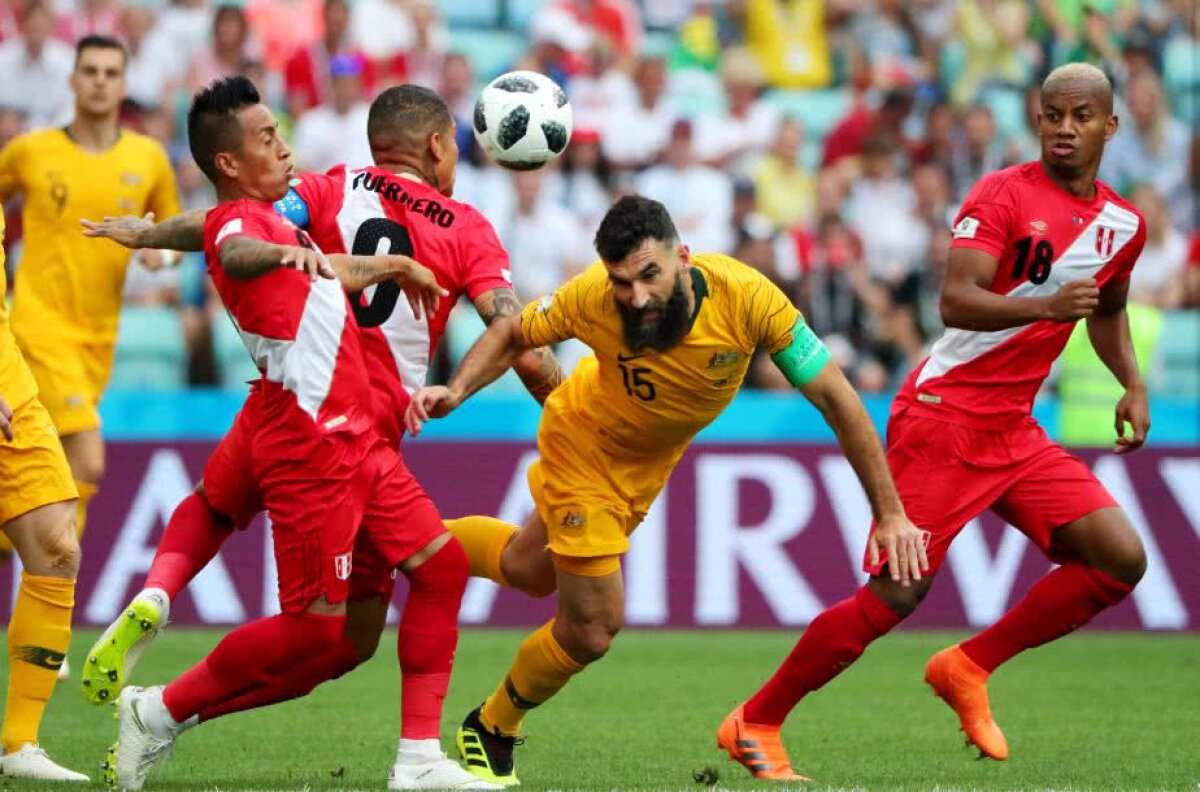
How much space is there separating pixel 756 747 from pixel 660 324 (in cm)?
166

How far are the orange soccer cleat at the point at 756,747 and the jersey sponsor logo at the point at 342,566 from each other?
1679mm

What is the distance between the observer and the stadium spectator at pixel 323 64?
1605 cm

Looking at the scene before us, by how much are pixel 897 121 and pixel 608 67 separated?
2.43 m

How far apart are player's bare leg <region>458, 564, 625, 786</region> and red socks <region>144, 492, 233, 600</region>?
112 centimetres

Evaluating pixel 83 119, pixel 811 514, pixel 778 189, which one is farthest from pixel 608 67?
pixel 83 119

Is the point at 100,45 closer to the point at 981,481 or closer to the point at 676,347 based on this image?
the point at 676,347

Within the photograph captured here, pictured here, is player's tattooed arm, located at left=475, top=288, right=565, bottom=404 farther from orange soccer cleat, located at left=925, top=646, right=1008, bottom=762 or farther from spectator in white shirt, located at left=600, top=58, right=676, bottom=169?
spectator in white shirt, located at left=600, top=58, right=676, bottom=169

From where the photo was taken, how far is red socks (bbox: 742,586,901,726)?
24.2 feet

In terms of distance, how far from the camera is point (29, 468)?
23.0 ft

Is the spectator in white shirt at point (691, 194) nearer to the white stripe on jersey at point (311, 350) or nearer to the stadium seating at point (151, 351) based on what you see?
the stadium seating at point (151, 351)

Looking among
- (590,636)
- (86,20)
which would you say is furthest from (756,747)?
(86,20)

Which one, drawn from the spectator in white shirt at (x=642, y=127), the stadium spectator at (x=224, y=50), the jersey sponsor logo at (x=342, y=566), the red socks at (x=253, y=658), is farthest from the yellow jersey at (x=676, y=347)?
the stadium spectator at (x=224, y=50)

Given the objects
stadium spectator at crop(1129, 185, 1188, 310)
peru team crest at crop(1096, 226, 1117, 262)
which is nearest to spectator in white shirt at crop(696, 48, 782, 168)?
stadium spectator at crop(1129, 185, 1188, 310)

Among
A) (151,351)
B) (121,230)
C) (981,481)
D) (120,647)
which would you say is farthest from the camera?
(151,351)
